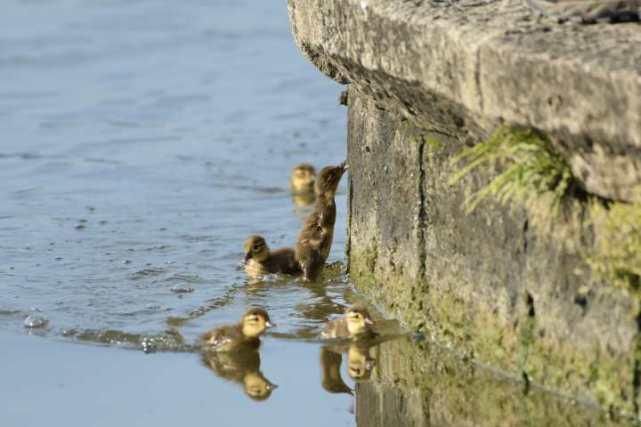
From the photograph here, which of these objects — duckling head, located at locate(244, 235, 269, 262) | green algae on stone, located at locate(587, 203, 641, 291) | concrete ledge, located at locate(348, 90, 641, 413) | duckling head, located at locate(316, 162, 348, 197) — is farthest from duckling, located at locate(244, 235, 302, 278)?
green algae on stone, located at locate(587, 203, 641, 291)

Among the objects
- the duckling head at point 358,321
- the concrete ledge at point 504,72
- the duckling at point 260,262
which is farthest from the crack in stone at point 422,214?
the duckling at point 260,262

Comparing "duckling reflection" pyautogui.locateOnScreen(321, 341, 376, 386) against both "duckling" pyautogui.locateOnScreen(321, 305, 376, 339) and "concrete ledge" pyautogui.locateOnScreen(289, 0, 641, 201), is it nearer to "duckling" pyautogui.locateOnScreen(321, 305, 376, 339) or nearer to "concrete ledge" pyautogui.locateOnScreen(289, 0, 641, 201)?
"duckling" pyautogui.locateOnScreen(321, 305, 376, 339)

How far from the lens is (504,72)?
5.40 m

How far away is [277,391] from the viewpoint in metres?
6.43

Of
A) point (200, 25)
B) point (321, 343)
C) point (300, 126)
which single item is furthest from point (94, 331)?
point (200, 25)

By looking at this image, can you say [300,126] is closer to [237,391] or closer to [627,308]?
[237,391]

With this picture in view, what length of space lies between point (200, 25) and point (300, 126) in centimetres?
436

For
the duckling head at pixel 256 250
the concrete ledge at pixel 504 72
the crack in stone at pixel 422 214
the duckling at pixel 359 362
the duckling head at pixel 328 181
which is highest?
the concrete ledge at pixel 504 72

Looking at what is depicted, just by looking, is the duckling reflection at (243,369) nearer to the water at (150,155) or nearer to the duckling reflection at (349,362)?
the duckling reflection at (349,362)

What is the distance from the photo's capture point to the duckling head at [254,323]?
708 cm

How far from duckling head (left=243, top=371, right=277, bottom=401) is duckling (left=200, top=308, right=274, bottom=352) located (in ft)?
0.87

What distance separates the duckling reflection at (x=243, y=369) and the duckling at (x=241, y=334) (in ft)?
0.11

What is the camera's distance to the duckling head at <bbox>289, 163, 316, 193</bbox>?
36.7 ft

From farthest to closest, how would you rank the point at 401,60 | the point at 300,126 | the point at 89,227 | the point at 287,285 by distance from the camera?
the point at 300,126 < the point at 89,227 < the point at 287,285 < the point at 401,60
